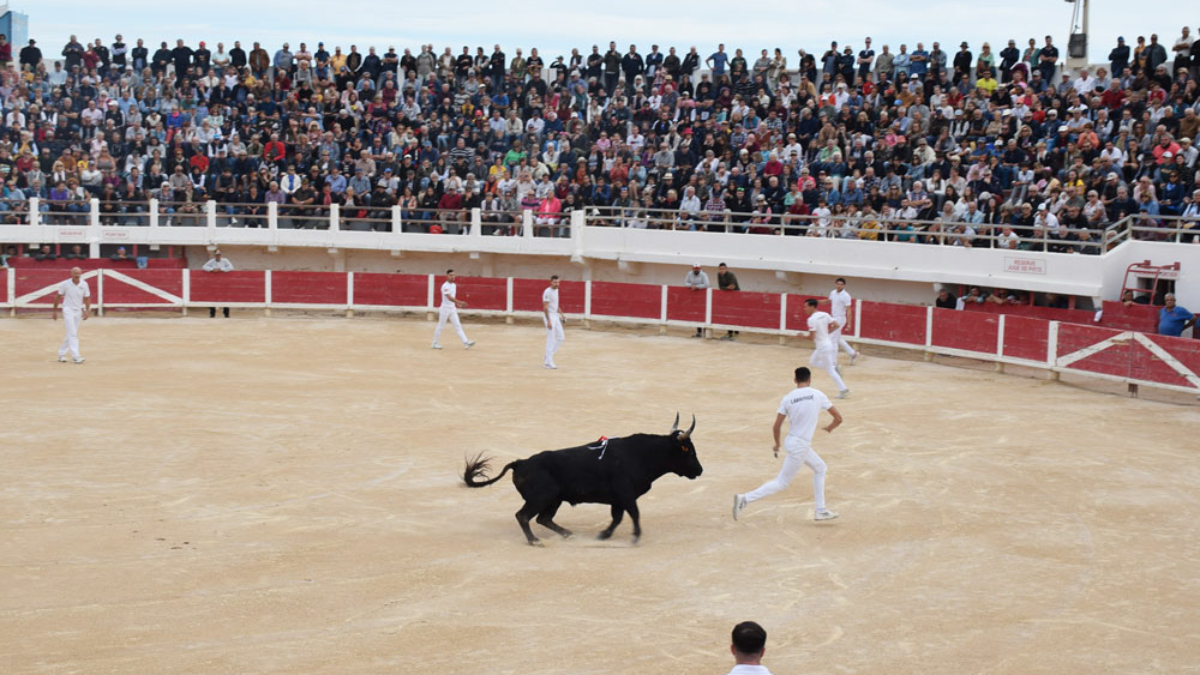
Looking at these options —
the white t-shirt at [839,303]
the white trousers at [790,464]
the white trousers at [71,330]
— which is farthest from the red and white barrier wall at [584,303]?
the white trousers at [790,464]

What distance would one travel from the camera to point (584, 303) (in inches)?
1147

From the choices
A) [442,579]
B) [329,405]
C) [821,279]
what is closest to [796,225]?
[821,279]

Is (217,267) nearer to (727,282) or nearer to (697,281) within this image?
(697,281)

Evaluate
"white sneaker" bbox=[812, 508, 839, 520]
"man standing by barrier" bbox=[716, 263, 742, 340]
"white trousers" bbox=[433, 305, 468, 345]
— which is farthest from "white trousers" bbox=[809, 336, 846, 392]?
"man standing by barrier" bbox=[716, 263, 742, 340]

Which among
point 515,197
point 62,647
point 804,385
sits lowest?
point 62,647

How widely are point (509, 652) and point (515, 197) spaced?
889 inches

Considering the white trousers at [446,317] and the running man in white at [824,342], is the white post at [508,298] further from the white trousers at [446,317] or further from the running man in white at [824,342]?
the running man in white at [824,342]

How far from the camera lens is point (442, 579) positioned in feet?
34.6

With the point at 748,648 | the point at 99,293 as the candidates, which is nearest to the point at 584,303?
the point at 99,293

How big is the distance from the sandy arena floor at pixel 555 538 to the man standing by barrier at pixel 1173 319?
195cm

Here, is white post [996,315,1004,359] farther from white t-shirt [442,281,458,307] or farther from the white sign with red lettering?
white t-shirt [442,281,458,307]

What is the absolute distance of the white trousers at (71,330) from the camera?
2168 cm

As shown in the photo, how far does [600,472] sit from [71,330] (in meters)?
13.6

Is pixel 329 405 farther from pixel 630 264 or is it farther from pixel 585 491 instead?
pixel 630 264
